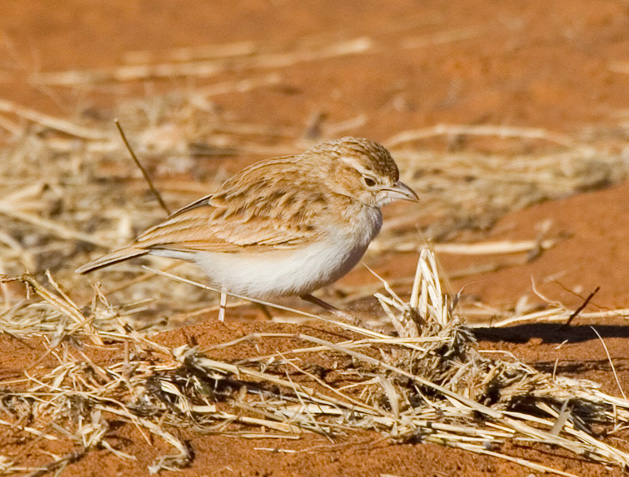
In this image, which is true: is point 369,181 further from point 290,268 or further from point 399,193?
point 290,268

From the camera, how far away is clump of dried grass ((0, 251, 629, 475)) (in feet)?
15.9

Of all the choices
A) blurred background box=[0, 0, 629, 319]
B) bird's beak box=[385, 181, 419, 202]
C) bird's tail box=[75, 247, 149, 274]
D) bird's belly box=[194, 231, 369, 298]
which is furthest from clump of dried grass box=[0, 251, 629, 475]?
blurred background box=[0, 0, 629, 319]

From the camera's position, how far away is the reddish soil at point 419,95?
4762mm

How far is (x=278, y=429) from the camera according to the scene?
4867mm

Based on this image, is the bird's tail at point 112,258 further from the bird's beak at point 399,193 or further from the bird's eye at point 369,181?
the bird's beak at point 399,193

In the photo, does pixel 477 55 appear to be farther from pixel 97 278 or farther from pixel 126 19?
pixel 97 278

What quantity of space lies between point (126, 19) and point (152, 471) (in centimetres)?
1552

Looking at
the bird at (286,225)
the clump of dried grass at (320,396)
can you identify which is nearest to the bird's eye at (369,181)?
the bird at (286,225)

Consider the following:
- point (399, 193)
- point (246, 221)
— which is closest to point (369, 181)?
point (399, 193)

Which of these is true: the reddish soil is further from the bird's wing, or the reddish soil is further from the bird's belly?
the bird's wing

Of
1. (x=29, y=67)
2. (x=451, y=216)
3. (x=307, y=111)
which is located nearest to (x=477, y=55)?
(x=307, y=111)

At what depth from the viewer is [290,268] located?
6.09m

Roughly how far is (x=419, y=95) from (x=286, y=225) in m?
9.04

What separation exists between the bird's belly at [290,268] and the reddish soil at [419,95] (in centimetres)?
57
